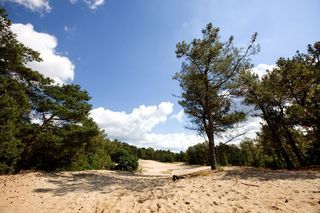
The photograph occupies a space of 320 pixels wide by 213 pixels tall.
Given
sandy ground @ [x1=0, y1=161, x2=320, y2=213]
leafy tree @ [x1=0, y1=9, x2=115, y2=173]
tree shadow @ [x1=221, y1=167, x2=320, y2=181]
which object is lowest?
sandy ground @ [x1=0, y1=161, x2=320, y2=213]

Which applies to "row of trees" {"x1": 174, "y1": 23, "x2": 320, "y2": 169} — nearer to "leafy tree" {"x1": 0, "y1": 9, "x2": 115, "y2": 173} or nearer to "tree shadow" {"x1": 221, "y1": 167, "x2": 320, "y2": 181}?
"tree shadow" {"x1": 221, "y1": 167, "x2": 320, "y2": 181}

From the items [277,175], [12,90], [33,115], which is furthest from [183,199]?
[33,115]

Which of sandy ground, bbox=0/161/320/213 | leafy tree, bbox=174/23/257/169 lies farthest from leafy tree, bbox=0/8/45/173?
leafy tree, bbox=174/23/257/169

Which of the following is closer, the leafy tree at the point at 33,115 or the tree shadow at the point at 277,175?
the tree shadow at the point at 277,175

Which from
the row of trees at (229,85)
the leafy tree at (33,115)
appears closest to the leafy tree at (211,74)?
the row of trees at (229,85)

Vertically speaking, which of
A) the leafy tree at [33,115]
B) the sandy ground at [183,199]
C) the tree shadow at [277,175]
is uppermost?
the leafy tree at [33,115]

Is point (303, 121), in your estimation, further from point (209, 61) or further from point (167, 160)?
point (167, 160)

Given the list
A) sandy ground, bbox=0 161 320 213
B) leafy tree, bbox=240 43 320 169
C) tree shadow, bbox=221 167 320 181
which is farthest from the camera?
leafy tree, bbox=240 43 320 169

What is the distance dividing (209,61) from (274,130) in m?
10.7

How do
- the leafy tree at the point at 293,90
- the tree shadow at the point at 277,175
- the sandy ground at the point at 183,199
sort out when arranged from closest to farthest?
the sandy ground at the point at 183,199, the tree shadow at the point at 277,175, the leafy tree at the point at 293,90

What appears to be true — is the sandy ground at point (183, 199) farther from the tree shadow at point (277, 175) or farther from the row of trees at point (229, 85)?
the row of trees at point (229, 85)

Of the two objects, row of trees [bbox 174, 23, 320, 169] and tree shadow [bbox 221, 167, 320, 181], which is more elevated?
row of trees [bbox 174, 23, 320, 169]

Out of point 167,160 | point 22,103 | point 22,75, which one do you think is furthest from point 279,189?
point 167,160

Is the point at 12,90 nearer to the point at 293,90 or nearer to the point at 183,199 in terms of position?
the point at 183,199
